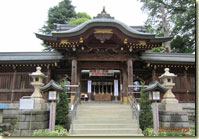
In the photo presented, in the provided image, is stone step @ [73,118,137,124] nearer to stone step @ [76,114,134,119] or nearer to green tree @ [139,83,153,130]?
stone step @ [76,114,134,119]

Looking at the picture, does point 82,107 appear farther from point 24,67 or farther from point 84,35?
point 24,67

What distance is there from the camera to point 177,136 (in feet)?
18.9

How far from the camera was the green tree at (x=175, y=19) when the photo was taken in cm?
1823

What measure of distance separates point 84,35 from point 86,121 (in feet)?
16.8

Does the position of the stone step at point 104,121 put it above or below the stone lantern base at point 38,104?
below

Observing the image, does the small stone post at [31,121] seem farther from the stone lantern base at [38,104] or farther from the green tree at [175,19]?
the green tree at [175,19]

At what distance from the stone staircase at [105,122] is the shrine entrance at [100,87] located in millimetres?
5902

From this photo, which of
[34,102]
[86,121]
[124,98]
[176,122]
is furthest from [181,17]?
[34,102]

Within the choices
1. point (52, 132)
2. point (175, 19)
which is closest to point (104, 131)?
point (52, 132)

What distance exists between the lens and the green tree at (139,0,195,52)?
59.8 ft

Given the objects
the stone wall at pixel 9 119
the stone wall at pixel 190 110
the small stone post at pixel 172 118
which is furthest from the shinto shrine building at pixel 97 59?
the small stone post at pixel 172 118

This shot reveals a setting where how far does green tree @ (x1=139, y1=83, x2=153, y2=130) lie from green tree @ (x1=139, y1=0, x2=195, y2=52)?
1446cm

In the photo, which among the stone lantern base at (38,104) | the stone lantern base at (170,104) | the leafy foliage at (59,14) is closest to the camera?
the stone lantern base at (38,104)

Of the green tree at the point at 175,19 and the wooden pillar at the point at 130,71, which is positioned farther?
the green tree at the point at 175,19
